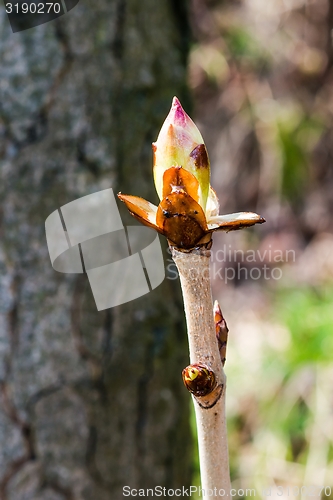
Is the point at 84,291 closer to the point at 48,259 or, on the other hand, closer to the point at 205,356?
the point at 48,259

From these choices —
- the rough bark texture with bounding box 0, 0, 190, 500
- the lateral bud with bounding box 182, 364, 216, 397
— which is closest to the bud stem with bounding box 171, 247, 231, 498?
the lateral bud with bounding box 182, 364, 216, 397

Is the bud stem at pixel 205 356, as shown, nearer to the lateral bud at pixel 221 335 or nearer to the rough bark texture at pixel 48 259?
the lateral bud at pixel 221 335

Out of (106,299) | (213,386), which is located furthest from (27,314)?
(213,386)

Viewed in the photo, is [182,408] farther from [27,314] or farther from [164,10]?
[164,10]

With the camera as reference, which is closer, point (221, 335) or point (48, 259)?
point (221, 335)

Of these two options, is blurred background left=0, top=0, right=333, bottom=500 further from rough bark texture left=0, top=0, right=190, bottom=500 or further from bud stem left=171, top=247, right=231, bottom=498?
bud stem left=171, top=247, right=231, bottom=498

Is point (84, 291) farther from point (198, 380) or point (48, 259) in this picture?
point (198, 380)

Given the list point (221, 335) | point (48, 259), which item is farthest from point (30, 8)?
point (221, 335)

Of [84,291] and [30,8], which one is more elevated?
[30,8]
